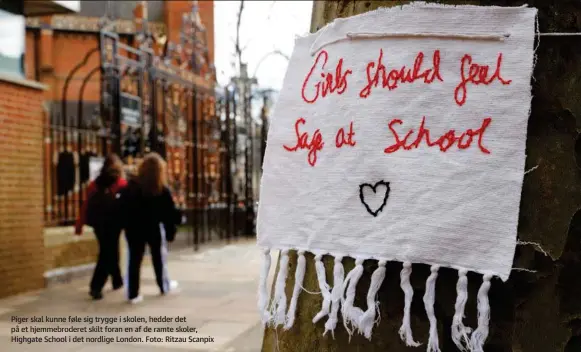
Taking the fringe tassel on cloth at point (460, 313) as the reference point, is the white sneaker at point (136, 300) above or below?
below

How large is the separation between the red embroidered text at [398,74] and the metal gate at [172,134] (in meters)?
8.25

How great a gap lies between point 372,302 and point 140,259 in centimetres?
652

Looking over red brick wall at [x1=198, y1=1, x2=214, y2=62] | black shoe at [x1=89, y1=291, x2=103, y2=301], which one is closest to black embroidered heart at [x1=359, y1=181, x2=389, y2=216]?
black shoe at [x1=89, y1=291, x2=103, y2=301]

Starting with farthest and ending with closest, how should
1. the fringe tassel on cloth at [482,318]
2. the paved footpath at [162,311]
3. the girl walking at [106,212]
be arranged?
1. the girl walking at [106,212]
2. the paved footpath at [162,311]
3. the fringe tassel on cloth at [482,318]

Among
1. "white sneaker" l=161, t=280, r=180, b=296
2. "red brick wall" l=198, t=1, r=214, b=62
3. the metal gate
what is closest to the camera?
"white sneaker" l=161, t=280, r=180, b=296

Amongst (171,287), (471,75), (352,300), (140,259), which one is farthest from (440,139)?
(171,287)

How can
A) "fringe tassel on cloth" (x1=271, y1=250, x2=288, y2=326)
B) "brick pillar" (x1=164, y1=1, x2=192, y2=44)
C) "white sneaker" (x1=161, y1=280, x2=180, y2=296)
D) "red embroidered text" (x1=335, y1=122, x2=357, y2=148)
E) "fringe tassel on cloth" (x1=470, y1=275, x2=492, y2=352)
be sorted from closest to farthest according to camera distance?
1. "fringe tassel on cloth" (x1=470, y1=275, x2=492, y2=352)
2. "red embroidered text" (x1=335, y1=122, x2=357, y2=148)
3. "fringe tassel on cloth" (x1=271, y1=250, x2=288, y2=326)
4. "white sneaker" (x1=161, y1=280, x2=180, y2=296)
5. "brick pillar" (x1=164, y1=1, x2=192, y2=44)

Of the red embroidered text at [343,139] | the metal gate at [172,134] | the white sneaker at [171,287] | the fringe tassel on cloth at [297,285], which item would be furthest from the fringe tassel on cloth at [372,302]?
the metal gate at [172,134]

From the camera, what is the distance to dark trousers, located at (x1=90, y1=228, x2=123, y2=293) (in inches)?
320

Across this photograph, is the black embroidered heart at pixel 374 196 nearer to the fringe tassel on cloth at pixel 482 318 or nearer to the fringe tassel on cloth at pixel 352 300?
the fringe tassel on cloth at pixel 352 300

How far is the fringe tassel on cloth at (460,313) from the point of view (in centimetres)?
168

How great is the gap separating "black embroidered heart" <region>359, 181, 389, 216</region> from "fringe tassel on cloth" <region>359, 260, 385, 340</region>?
0.14m

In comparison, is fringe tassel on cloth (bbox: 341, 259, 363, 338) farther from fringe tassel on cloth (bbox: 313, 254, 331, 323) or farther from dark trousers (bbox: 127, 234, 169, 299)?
dark trousers (bbox: 127, 234, 169, 299)

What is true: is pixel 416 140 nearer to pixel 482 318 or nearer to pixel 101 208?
pixel 482 318
